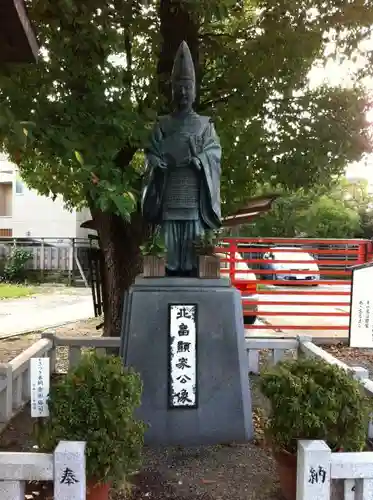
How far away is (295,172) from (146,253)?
296cm

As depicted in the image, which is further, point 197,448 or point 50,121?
point 50,121

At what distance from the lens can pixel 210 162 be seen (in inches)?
169

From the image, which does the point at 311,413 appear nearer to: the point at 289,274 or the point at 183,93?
the point at 183,93

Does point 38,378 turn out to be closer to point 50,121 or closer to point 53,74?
point 50,121

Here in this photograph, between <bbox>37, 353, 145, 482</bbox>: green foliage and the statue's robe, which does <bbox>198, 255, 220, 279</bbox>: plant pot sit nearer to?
the statue's robe

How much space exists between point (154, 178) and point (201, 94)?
3.28 m

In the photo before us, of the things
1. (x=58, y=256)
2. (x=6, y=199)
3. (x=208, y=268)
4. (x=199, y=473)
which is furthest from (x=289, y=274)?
(x=6, y=199)

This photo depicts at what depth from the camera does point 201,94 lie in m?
7.18

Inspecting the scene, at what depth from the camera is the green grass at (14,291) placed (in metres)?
16.1

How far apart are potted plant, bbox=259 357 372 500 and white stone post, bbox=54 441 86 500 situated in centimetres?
120

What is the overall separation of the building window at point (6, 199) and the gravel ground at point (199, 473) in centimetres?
2098

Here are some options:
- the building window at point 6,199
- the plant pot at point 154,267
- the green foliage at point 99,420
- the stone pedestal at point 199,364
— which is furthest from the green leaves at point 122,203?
the building window at point 6,199

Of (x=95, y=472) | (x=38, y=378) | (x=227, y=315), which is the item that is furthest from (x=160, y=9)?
(x=95, y=472)

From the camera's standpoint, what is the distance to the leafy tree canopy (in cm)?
492
